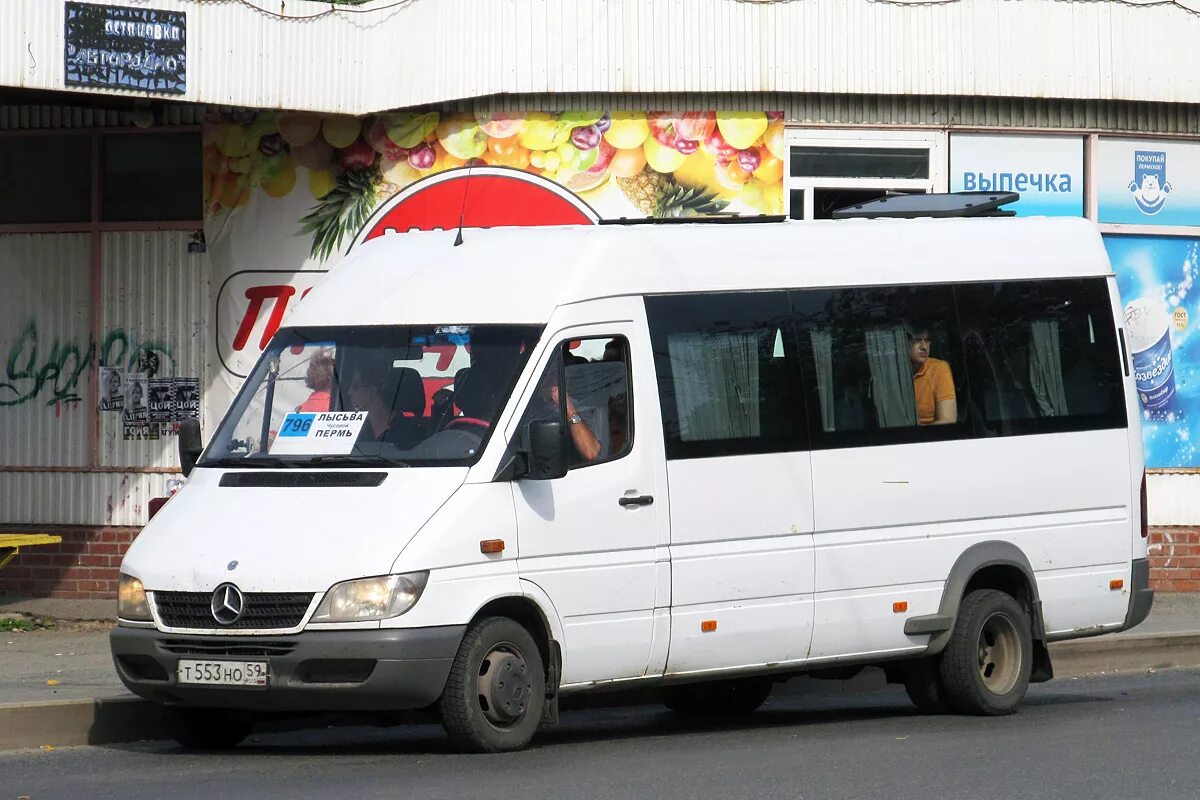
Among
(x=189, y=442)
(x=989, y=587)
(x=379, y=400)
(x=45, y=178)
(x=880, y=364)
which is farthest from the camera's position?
(x=45, y=178)

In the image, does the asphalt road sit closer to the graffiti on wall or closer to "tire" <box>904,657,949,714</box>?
"tire" <box>904,657,949,714</box>

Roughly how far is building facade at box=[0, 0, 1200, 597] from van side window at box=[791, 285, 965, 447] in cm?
477

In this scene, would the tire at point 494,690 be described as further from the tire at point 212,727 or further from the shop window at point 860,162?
the shop window at point 860,162

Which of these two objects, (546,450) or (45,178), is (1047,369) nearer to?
(546,450)

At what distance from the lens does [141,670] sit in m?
9.12

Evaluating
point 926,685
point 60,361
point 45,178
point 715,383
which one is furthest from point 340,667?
point 45,178

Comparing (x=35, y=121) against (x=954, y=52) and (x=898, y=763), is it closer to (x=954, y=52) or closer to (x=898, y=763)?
(x=954, y=52)

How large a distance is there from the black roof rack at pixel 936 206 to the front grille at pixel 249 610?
4.61m

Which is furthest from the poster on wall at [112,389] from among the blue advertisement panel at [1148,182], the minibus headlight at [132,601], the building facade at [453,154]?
the blue advertisement panel at [1148,182]

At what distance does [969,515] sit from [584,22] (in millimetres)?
6212

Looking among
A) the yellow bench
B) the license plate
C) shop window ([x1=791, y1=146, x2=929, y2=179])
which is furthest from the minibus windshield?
shop window ([x1=791, y1=146, x2=929, y2=179])

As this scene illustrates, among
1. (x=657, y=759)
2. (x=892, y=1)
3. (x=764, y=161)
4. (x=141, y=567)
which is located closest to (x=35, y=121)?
(x=764, y=161)

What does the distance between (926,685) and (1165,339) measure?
22.0 ft

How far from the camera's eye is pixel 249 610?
877cm
